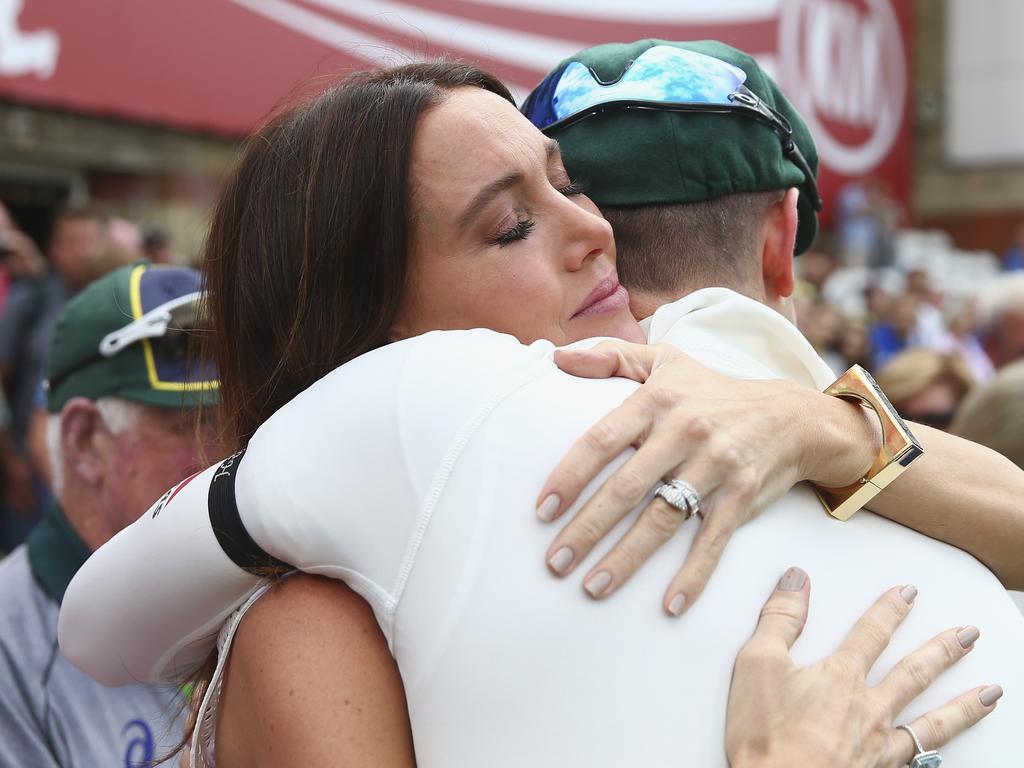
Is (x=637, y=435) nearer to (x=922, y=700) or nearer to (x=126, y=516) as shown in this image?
(x=922, y=700)

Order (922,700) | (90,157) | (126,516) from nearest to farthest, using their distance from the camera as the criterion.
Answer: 1. (922,700)
2. (126,516)
3. (90,157)

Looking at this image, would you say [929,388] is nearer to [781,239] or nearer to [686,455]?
[781,239]

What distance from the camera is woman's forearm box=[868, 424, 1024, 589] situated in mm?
1304

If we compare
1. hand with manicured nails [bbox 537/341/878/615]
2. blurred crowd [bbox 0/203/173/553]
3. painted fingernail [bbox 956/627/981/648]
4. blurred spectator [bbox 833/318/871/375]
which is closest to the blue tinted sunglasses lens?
hand with manicured nails [bbox 537/341/878/615]

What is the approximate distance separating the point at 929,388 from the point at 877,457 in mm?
2883

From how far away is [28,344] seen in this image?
16.5 ft

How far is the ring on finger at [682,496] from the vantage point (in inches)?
44.0

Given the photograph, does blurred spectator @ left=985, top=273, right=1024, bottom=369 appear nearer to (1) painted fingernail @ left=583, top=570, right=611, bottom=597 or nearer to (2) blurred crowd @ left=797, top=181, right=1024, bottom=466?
(2) blurred crowd @ left=797, top=181, right=1024, bottom=466

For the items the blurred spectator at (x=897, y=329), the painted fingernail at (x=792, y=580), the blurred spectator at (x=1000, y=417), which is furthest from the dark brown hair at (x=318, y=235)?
the blurred spectator at (x=897, y=329)

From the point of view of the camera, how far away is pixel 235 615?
1.26m

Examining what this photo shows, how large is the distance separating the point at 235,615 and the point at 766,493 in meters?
0.59

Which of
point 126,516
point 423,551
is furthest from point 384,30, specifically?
point 423,551

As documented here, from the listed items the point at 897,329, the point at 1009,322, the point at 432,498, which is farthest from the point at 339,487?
the point at 897,329

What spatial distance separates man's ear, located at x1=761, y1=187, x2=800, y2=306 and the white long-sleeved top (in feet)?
1.65
